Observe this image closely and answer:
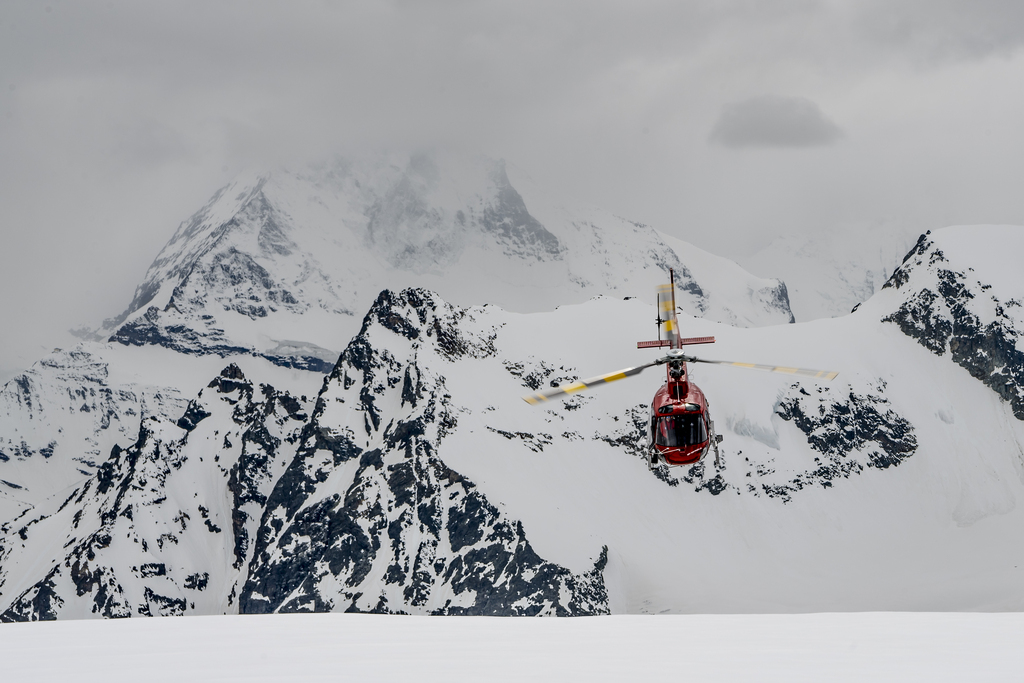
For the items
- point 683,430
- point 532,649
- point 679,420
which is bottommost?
point 532,649

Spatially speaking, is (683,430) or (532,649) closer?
(532,649)

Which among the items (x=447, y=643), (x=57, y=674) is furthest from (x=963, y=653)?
(x=57, y=674)

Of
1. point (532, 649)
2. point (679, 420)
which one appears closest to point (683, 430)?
point (679, 420)

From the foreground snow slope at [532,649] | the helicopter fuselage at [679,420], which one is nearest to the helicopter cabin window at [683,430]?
the helicopter fuselage at [679,420]

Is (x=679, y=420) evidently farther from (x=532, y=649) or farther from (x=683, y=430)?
(x=532, y=649)

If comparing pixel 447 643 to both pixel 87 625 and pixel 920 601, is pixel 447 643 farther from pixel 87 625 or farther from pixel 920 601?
pixel 920 601

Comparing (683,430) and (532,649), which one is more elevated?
(683,430)
